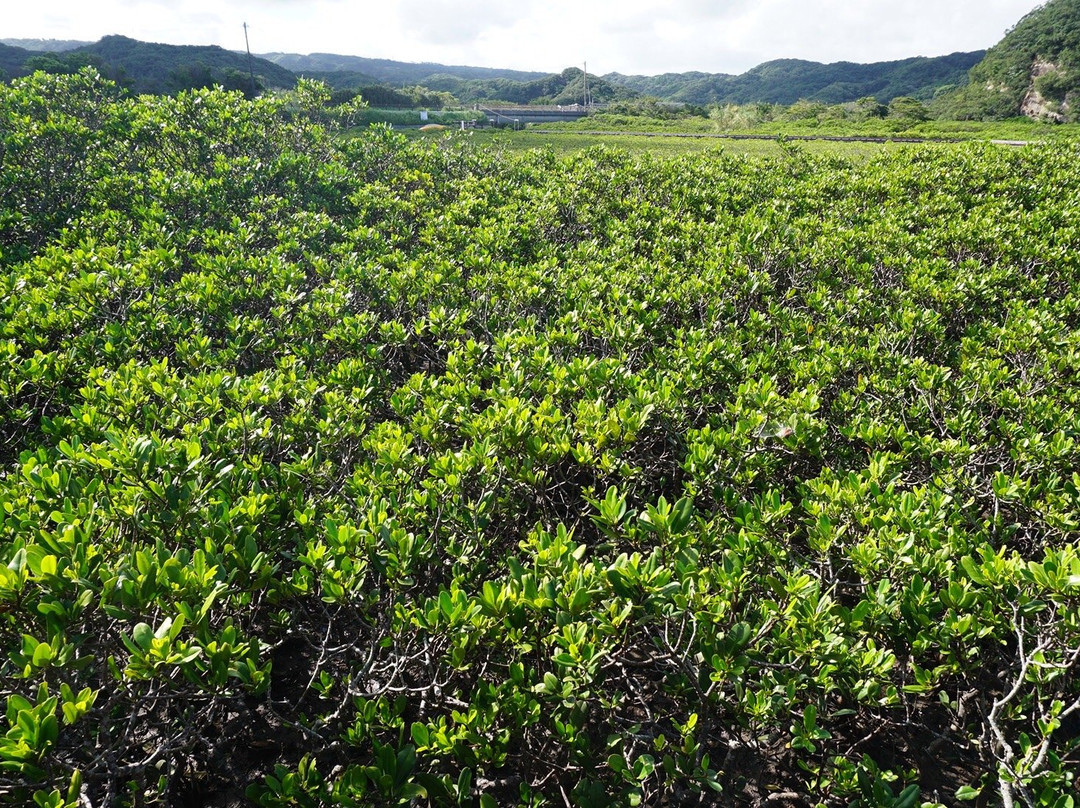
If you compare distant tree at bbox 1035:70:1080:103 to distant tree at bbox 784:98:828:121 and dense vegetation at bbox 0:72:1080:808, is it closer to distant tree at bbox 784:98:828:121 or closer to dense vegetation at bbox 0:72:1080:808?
distant tree at bbox 784:98:828:121

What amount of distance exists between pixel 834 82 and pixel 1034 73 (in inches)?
5050

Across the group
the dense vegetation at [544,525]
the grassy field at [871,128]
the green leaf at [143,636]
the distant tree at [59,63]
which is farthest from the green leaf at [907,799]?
the distant tree at [59,63]

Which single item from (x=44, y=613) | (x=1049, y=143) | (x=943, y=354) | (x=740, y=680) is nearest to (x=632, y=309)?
(x=943, y=354)

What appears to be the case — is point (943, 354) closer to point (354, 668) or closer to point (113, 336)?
point (354, 668)

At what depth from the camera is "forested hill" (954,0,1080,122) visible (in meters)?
59.6

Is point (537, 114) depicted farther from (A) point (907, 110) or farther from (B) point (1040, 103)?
(B) point (1040, 103)

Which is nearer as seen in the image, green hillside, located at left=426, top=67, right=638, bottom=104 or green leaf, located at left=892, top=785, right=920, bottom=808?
green leaf, located at left=892, top=785, right=920, bottom=808

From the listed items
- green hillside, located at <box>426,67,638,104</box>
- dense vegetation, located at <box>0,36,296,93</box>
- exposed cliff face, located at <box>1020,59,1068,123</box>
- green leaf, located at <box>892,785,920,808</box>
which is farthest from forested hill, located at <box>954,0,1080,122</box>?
green leaf, located at <box>892,785,920,808</box>

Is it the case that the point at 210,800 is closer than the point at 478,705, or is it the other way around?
the point at 478,705

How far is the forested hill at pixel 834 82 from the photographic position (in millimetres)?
149125

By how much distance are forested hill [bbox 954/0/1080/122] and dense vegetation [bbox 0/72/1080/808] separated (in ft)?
260

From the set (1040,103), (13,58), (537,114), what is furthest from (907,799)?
(1040,103)

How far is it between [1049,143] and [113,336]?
15.7 metres

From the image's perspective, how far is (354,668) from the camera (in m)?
2.47
